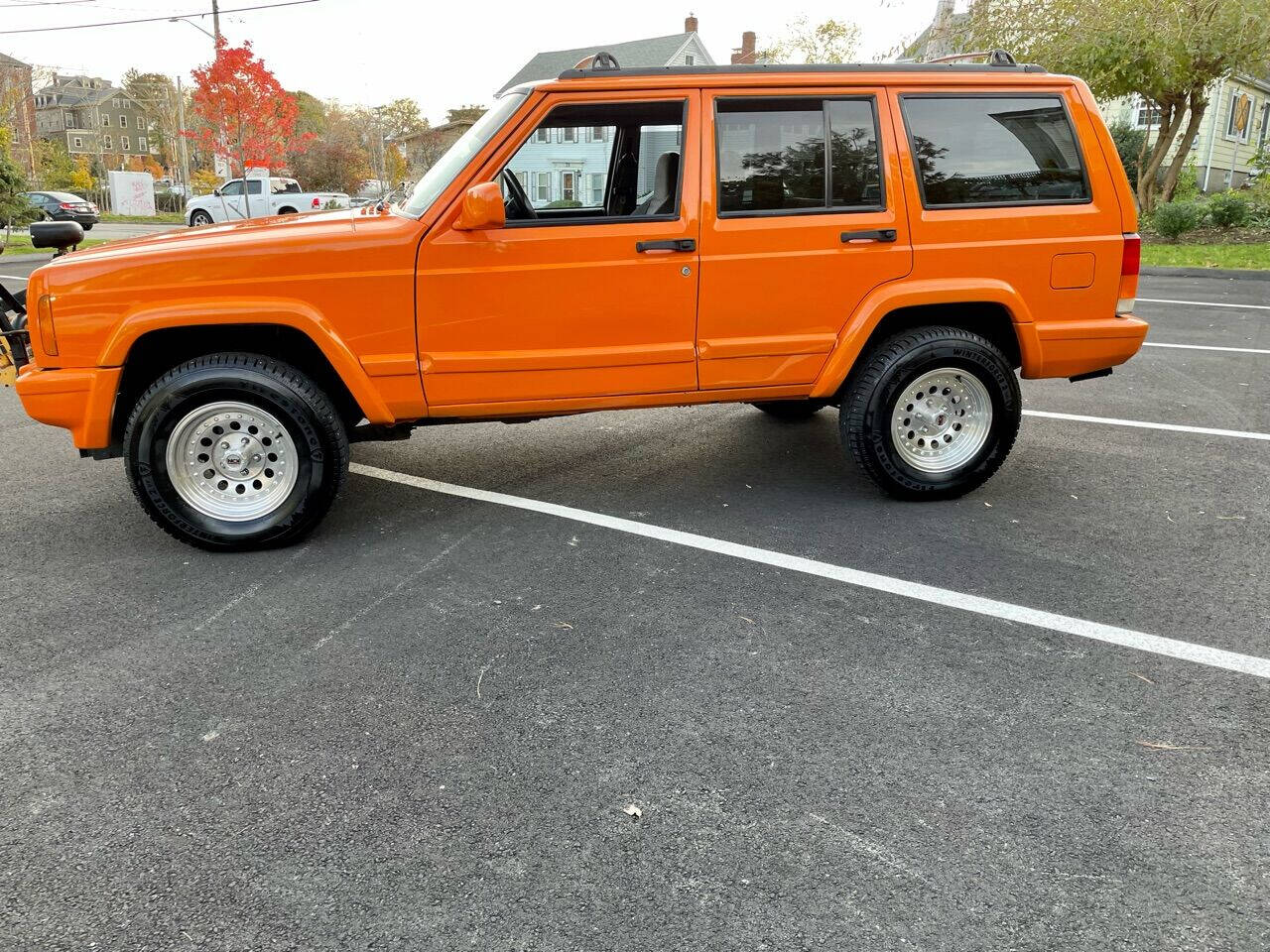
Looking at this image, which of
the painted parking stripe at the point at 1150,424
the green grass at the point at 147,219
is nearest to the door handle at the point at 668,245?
the painted parking stripe at the point at 1150,424

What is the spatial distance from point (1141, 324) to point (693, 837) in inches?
154

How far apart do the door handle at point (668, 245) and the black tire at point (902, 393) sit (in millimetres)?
1116

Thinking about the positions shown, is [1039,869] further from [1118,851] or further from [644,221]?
[644,221]

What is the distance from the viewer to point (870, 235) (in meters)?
4.60

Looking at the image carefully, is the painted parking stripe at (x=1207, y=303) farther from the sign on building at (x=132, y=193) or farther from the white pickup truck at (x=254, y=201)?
the sign on building at (x=132, y=193)

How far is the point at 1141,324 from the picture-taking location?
195 inches

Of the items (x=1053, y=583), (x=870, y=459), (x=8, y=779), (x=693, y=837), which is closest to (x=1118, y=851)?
(x=693, y=837)

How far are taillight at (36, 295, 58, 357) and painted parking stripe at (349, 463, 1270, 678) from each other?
1846 millimetres

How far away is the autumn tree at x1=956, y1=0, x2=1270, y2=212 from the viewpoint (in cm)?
1883

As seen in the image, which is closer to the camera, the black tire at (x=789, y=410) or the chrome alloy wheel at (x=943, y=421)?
the chrome alloy wheel at (x=943, y=421)

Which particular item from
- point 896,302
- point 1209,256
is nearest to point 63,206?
point 1209,256

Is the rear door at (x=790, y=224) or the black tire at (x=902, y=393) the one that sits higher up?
the rear door at (x=790, y=224)

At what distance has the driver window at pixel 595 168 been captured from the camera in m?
4.43

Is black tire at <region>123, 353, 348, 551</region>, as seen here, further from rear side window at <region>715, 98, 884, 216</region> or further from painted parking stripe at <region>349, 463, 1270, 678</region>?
rear side window at <region>715, 98, 884, 216</region>
